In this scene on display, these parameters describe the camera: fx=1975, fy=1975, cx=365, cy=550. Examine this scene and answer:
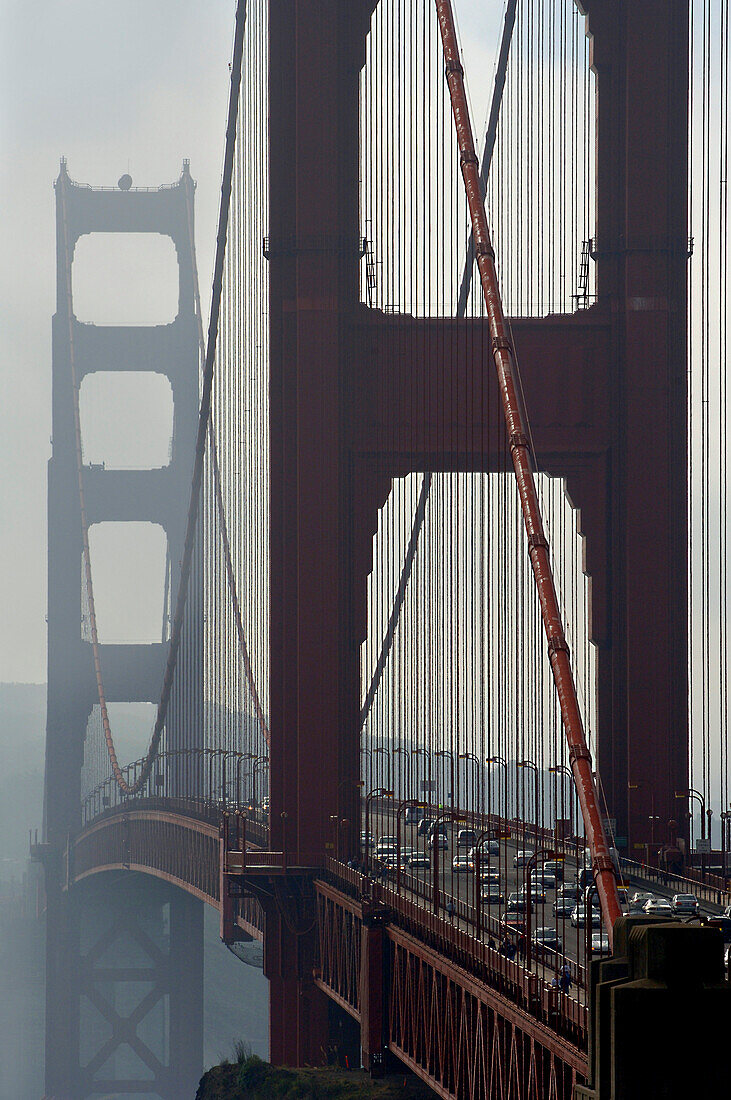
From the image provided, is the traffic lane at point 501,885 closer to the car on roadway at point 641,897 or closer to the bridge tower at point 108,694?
the car on roadway at point 641,897

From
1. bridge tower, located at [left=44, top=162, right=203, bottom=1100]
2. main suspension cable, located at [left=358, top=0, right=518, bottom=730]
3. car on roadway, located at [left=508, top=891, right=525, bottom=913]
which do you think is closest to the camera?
car on roadway, located at [left=508, top=891, right=525, bottom=913]

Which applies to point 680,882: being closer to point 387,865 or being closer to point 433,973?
point 387,865

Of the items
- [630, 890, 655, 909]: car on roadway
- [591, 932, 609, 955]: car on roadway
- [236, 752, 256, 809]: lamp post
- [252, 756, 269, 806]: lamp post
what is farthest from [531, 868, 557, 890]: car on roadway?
[236, 752, 256, 809]: lamp post

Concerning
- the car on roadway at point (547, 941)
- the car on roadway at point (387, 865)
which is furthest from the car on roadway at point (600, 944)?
the car on roadway at point (387, 865)

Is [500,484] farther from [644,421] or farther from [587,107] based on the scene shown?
[587,107]

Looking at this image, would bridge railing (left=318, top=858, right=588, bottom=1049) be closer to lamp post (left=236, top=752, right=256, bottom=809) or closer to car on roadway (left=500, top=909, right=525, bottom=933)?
car on roadway (left=500, top=909, right=525, bottom=933)

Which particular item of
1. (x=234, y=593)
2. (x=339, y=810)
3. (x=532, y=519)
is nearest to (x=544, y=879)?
(x=339, y=810)
